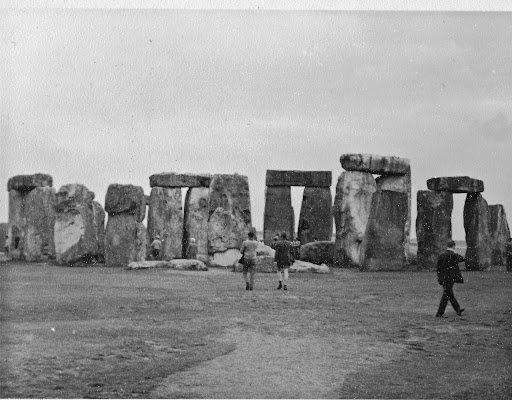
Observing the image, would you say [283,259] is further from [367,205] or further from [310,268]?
[367,205]

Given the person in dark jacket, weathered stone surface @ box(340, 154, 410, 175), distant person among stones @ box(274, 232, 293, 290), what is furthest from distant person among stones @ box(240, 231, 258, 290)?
weathered stone surface @ box(340, 154, 410, 175)

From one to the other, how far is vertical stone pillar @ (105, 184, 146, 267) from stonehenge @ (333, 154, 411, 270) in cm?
502

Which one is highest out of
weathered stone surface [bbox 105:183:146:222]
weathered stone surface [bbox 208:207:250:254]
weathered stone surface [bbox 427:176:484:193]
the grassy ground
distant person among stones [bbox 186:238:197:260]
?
weathered stone surface [bbox 427:176:484:193]

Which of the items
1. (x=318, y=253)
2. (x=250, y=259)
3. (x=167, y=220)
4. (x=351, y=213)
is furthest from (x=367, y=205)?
(x=250, y=259)

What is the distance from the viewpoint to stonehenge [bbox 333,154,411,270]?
55.5ft

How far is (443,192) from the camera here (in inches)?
717

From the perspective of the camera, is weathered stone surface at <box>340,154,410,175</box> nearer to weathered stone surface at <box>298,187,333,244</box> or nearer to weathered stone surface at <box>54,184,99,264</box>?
weathered stone surface at <box>298,187,333,244</box>

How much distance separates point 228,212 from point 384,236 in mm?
4171

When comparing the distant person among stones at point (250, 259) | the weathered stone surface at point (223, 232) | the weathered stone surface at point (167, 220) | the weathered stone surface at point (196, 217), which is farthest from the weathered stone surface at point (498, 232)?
the distant person among stones at point (250, 259)

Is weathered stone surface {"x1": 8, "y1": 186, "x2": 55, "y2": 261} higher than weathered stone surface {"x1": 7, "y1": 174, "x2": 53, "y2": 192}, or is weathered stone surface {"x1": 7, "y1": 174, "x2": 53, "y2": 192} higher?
weathered stone surface {"x1": 7, "y1": 174, "x2": 53, "y2": 192}

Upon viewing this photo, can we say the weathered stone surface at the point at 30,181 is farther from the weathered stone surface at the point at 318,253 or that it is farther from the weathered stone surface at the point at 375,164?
the weathered stone surface at the point at 375,164

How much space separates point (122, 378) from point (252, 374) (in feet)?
3.68

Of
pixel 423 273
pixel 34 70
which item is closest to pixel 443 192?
pixel 423 273

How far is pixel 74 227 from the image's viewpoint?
18.1 m
